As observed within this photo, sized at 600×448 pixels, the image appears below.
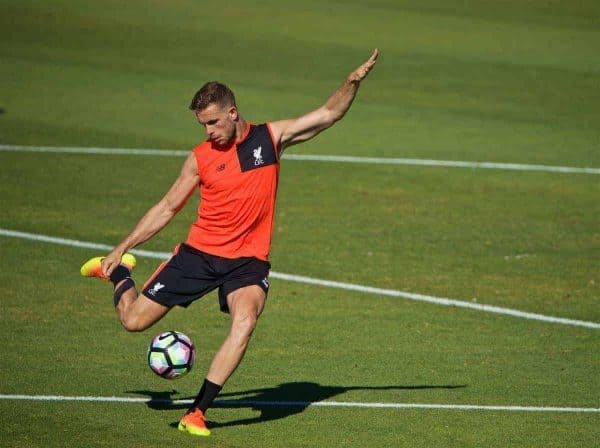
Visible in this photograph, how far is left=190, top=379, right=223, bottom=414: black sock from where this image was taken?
10.9 meters

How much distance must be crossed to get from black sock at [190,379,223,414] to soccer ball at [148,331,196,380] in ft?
1.37

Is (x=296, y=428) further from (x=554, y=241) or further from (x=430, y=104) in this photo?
(x=430, y=104)

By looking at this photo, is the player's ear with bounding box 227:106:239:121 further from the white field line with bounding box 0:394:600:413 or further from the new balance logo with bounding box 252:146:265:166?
the white field line with bounding box 0:394:600:413

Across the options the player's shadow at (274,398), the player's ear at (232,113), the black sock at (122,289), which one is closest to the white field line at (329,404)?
the player's shadow at (274,398)

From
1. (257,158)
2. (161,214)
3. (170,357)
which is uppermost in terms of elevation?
(257,158)

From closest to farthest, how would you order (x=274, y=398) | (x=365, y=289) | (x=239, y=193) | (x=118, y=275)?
1. (x=239, y=193)
2. (x=274, y=398)
3. (x=118, y=275)
4. (x=365, y=289)

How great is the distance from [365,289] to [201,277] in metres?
5.19

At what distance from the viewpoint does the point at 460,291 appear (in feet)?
53.4

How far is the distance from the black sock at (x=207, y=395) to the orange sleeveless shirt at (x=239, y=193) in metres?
1.12

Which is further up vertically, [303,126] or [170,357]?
[303,126]

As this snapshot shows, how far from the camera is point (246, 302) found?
11.1 meters

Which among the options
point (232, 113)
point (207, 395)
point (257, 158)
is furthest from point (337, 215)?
point (207, 395)

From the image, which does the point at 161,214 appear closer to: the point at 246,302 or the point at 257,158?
the point at 257,158

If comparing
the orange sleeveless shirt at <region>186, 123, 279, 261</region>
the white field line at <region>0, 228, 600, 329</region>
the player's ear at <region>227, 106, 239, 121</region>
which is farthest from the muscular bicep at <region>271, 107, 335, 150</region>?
the white field line at <region>0, 228, 600, 329</region>
